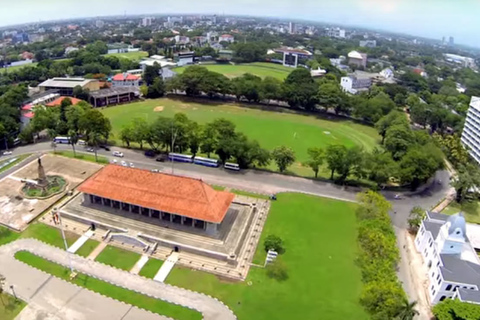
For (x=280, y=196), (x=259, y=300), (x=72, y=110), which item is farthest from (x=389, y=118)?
(x=72, y=110)

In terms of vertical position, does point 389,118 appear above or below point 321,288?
above

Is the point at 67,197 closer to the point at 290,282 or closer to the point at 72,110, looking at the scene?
the point at 72,110

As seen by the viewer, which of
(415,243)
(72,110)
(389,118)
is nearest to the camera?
(415,243)

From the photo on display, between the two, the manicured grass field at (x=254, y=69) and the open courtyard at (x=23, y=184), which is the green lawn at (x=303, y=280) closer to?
the open courtyard at (x=23, y=184)

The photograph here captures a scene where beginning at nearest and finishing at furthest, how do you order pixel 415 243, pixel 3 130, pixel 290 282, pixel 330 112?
1. pixel 290 282
2. pixel 415 243
3. pixel 3 130
4. pixel 330 112

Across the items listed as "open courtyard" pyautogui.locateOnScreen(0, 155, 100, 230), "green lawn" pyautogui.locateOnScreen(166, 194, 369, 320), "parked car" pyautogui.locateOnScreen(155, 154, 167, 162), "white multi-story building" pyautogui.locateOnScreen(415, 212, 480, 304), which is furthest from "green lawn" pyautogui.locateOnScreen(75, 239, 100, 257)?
"white multi-story building" pyautogui.locateOnScreen(415, 212, 480, 304)

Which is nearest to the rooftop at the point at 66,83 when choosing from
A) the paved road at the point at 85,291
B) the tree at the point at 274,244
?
the paved road at the point at 85,291

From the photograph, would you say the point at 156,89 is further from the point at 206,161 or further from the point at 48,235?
the point at 48,235
